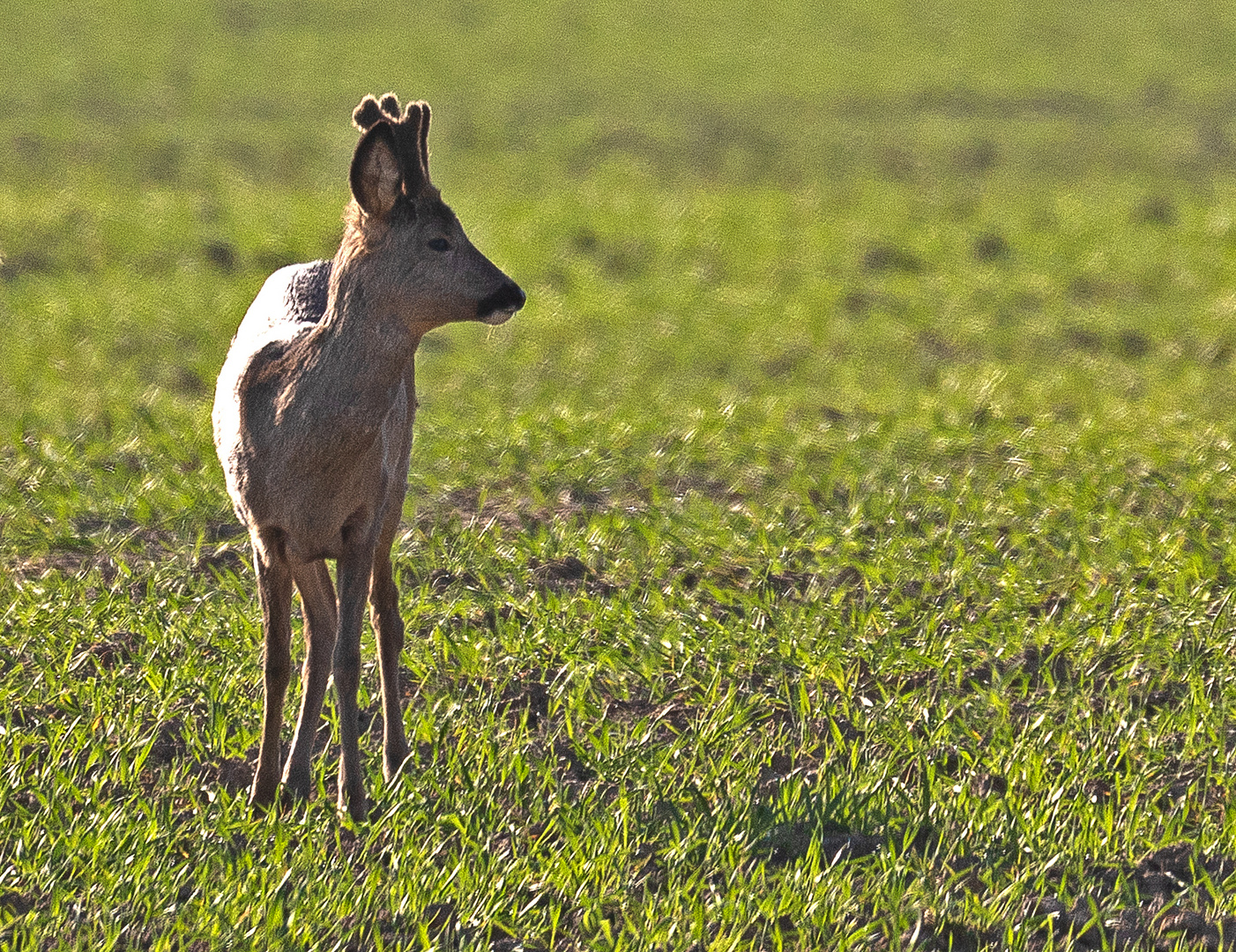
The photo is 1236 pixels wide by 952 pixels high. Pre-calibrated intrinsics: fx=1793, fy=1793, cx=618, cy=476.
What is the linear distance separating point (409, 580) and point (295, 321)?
1.66 metres

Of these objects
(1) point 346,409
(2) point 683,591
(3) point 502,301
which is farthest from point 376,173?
(2) point 683,591

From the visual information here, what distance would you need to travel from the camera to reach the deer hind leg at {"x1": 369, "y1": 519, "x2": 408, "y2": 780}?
5.91 metres

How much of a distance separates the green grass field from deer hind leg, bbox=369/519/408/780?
14 centimetres

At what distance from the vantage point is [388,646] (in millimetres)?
6086

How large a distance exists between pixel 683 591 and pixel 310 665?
6.63ft

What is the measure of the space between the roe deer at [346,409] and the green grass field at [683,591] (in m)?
0.35

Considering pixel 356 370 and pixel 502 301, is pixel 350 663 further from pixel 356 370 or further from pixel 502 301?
pixel 502 301

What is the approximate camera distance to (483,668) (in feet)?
21.4

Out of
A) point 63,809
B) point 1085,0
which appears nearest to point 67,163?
point 63,809

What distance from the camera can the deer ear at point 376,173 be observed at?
5227mm

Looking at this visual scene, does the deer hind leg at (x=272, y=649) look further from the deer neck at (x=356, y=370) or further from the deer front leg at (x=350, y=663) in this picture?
the deer neck at (x=356, y=370)

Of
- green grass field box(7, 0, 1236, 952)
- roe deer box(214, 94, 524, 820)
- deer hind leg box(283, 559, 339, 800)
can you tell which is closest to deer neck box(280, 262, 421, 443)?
roe deer box(214, 94, 524, 820)

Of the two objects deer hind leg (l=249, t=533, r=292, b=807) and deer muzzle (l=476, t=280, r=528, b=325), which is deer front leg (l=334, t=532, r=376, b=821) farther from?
deer muzzle (l=476, t=280, r=528, b=325)

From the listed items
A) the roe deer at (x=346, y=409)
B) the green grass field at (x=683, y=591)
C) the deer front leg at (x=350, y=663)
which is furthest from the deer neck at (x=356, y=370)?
the green grass field at (x=683, y=591)
